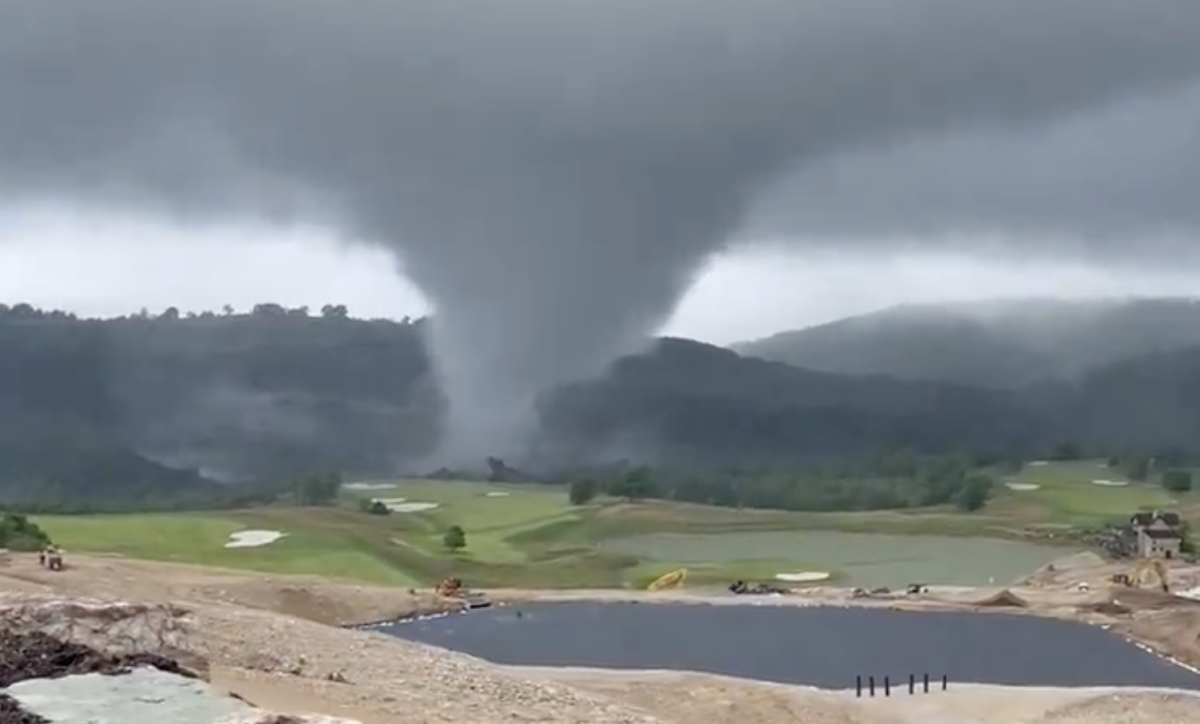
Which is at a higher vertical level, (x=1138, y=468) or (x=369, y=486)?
(x=1138, y=468)

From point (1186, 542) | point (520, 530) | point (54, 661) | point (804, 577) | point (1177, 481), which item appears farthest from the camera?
point (1177, 481)

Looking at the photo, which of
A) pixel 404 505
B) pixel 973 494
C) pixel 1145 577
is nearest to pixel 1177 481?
pixel 973 494

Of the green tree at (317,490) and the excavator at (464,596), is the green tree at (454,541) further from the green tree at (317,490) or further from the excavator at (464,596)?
the green tree at (317,490)

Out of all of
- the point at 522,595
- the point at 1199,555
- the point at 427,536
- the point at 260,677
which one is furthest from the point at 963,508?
the point at 260,677

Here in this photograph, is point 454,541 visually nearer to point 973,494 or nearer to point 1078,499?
point 973,494

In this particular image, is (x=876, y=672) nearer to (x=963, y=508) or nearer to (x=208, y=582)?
(x=208, y=582)

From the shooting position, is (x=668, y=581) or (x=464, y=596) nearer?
(x=464, y=596)
